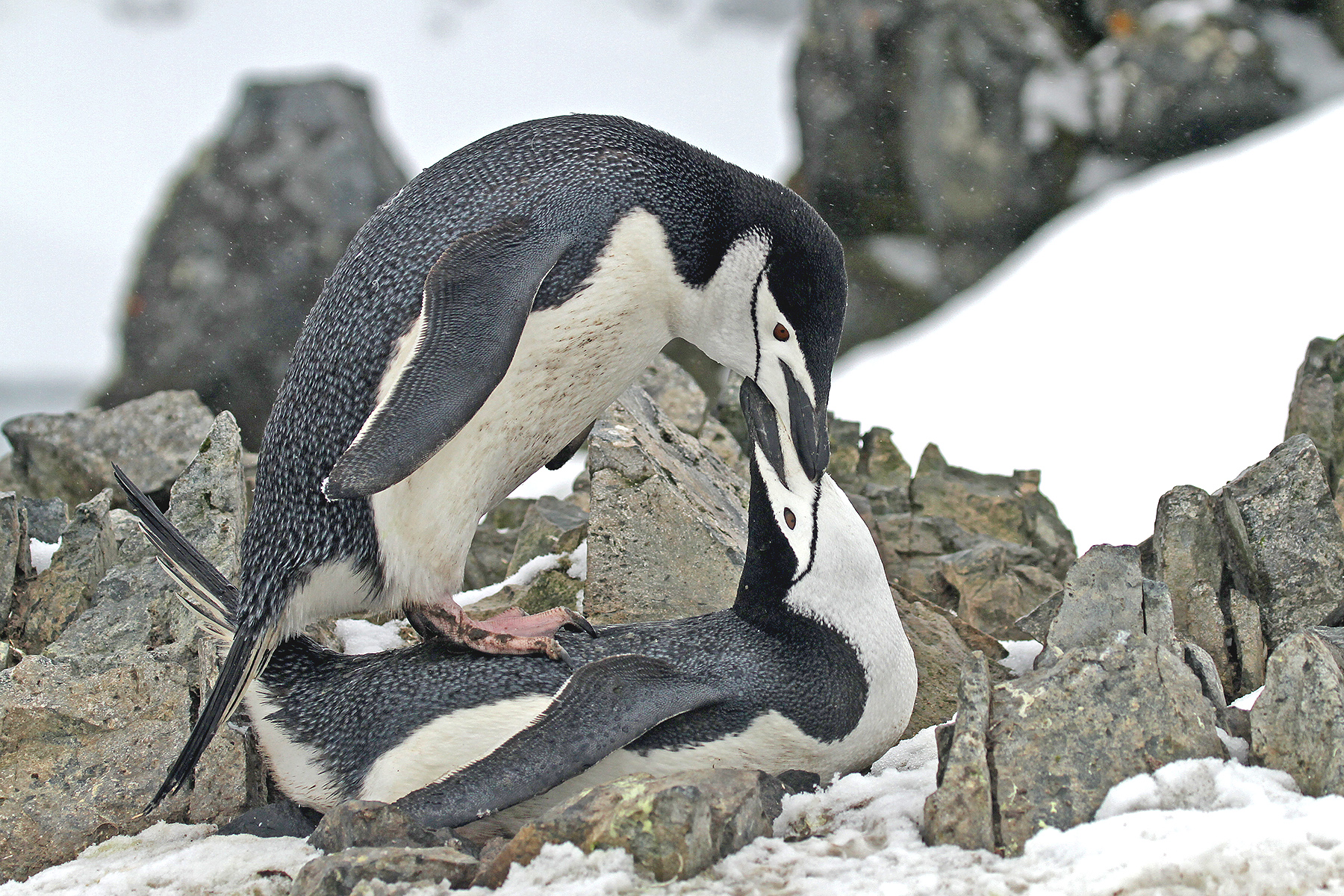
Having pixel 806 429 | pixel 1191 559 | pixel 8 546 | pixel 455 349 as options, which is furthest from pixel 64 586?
pixel 1191 559

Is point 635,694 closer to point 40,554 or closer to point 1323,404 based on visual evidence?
point 40,554

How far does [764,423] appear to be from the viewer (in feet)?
9.30

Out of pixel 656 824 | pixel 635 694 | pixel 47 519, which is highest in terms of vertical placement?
pixel 635 694

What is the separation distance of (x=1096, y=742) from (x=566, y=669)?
1121mm

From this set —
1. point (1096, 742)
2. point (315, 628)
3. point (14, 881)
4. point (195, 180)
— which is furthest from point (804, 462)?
point (195, 180)

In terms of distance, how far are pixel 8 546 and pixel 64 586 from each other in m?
0.20

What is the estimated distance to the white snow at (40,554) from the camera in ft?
12.1

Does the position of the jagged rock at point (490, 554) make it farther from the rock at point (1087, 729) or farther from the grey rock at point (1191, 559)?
the rock at point (1087, 729)

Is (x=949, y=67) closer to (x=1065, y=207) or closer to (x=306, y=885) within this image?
(x=1065, y=207)

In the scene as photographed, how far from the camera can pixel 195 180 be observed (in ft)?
41.9

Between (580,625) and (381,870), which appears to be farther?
(580,625)

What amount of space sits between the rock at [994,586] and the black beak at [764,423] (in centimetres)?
147

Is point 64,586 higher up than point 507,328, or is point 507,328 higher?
point 507,328

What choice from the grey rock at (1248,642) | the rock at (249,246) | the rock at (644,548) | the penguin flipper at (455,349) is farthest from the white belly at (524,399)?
the rock at (249,246)
